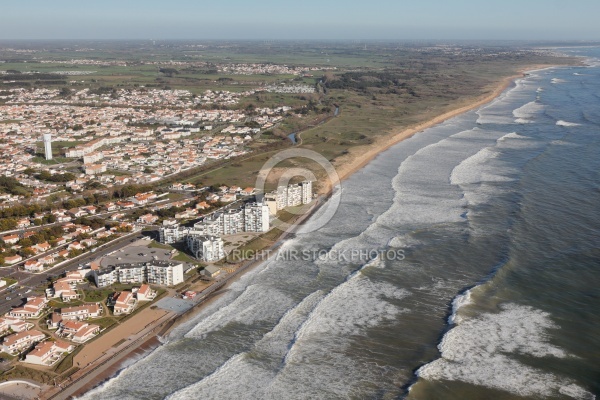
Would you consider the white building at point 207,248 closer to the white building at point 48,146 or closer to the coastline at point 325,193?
the coastline at point 325,193

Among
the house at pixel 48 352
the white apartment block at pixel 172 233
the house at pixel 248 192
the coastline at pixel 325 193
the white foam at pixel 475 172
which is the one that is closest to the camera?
the coastline at pixel 325 193

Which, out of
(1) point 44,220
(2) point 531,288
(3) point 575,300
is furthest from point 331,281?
(1) point 44,220

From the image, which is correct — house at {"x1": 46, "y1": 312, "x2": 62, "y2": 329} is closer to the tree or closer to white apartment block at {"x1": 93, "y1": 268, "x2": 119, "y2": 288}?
white apartment block at {"x1": 93, "y1": 268, "x2": 119, "y2": 288}

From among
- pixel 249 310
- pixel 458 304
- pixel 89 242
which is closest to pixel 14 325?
pixel 89 242

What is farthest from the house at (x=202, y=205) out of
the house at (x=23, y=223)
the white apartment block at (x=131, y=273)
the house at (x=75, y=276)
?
the house at (x=75, y=276)

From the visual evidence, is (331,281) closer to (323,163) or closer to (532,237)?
(532,237)

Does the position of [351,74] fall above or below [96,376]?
above
